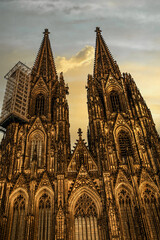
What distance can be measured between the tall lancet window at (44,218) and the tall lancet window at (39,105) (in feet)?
36.7

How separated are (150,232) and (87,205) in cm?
578

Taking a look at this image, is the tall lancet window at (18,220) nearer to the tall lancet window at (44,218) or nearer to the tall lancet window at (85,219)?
the tall lancet window at (44,218)

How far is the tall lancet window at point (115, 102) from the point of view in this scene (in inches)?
1216

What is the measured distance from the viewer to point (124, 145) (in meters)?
27.0

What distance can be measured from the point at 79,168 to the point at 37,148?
17.7 ft

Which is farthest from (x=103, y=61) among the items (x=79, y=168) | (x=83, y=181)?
(x=83, y=181)

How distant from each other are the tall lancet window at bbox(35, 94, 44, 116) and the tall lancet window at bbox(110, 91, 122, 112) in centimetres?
901

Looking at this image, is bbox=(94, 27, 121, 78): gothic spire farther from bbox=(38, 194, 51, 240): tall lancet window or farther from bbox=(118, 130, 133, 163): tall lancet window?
bbox=(38, 194, 51, 240): tall lancet window

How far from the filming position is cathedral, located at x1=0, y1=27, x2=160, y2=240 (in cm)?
2105

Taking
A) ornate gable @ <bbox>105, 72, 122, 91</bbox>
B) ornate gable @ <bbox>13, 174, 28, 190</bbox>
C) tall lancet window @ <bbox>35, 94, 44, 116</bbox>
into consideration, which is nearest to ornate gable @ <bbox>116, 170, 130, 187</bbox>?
ornate gable @ <bbox>13, 174, 28, 190</bbox>

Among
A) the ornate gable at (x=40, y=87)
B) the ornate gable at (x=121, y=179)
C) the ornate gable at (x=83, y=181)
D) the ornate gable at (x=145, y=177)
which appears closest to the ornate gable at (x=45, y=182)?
the ornate gable at (x=83, y=181)

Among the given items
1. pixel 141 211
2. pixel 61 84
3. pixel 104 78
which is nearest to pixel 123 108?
pixel 104 78

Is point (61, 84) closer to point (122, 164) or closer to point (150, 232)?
point (122, 164)

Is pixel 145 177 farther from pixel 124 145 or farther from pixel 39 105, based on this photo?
pixel 39 105
